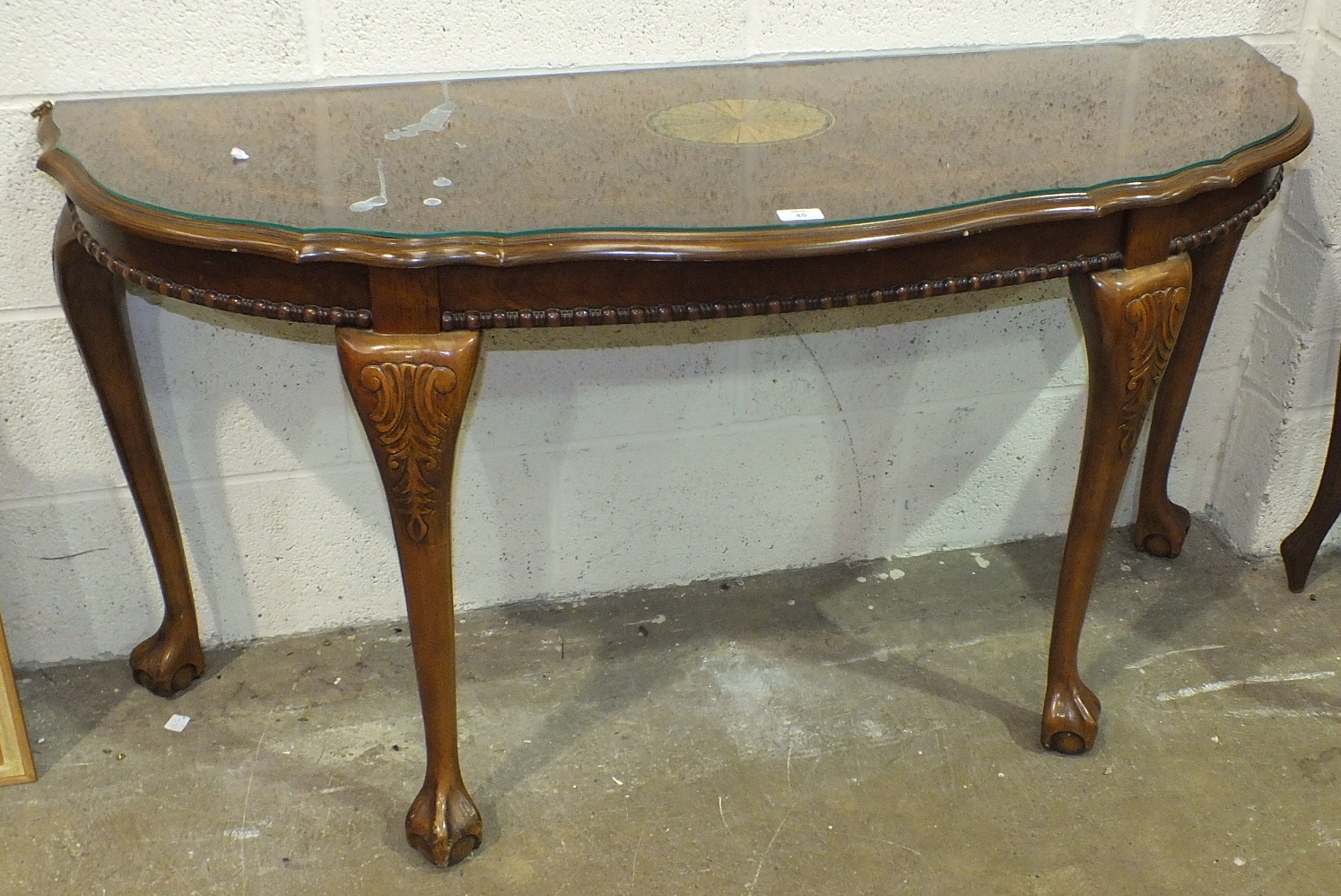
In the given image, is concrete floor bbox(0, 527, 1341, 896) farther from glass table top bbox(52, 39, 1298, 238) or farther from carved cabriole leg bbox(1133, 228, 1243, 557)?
glass table top bbox(52, 39, 1298, 238)

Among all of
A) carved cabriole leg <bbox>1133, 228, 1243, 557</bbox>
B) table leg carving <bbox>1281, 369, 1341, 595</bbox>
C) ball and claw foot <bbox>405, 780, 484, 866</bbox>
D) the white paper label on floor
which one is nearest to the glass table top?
the white paper label on floor

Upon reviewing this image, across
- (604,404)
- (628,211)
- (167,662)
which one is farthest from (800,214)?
(167,662)

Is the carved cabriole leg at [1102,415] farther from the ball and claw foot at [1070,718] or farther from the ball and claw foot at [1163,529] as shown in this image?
the ball and claw foot at [1163,529]

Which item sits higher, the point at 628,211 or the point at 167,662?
the point at 628,211

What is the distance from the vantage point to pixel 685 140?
1.32 meters

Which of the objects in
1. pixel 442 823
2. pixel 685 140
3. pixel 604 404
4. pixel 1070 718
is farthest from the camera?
pixel 604 404

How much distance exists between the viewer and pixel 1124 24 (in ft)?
5.29

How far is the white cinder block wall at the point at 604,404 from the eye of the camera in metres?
1.46

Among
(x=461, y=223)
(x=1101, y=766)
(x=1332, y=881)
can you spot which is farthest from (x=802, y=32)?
(x=1332, y=881)

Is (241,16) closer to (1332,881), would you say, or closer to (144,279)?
(144,279)

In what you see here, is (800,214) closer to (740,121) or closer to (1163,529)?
(740,121)

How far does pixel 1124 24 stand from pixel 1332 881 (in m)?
0.99

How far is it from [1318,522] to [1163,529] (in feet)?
0.66

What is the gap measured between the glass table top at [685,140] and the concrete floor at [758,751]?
2.36 feet
